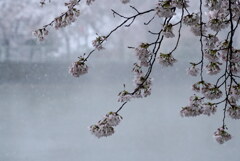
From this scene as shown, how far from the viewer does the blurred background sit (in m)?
2.57

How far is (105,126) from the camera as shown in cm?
92

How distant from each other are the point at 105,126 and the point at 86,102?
2.50 m

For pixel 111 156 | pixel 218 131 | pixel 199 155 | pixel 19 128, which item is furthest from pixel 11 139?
pixel 218 131

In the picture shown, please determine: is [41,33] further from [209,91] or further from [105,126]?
[209,91]

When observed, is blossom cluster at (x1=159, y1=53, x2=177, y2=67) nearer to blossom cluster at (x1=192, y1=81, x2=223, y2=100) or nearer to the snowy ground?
blossom cluster at (x1=192, y1=81, x2=223, y2=100)

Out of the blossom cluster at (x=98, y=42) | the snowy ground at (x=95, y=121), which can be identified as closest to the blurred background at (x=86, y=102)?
the snowy ground at (x=95, y=121)

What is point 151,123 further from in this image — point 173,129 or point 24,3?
point 24,3

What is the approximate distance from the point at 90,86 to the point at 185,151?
48.8 inches

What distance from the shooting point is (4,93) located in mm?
3387

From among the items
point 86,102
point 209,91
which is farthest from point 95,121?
point 209,91

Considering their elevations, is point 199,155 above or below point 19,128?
below

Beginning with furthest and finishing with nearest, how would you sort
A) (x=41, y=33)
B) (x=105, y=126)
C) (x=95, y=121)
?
(x=95, y=121) → (x=41, y=33) → (x=105, y=126)

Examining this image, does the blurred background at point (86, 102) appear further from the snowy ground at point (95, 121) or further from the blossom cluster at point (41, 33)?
the blossom cluster at point (41, 33)

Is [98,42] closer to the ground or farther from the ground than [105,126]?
farther from the ground
